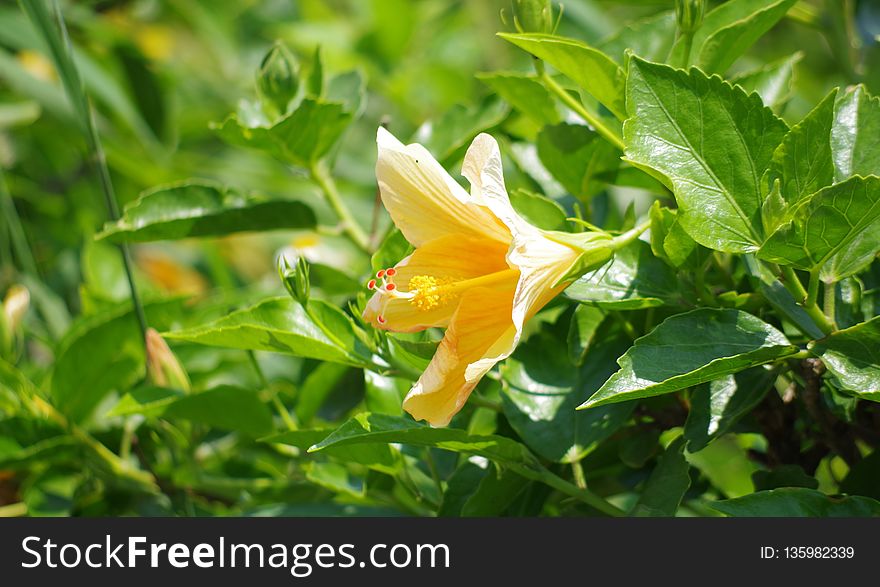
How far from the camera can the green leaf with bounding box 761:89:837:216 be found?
508 mm

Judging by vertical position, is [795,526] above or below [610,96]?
below

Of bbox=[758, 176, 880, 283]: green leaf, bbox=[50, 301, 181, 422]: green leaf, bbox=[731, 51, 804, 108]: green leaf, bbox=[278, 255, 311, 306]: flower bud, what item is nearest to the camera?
bbox=[758, 176, 880, 283]: green leaf

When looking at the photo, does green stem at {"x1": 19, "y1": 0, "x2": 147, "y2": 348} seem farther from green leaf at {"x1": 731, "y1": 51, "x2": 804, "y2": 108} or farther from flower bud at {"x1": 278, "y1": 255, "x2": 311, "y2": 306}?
green leaf at {"x1": 731, "y1": 51, "x2": 804, "y2": 108}

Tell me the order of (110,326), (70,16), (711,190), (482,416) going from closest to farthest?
(711,190) → (482,416) → (110,326) → (70,16)

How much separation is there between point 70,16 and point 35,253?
0.38 m

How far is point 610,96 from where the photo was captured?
61 cm

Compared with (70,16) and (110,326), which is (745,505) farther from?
(70,16)

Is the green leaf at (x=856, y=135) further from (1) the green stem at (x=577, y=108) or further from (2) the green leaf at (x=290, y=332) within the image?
(2) the green leaf at (x=290, y=332)

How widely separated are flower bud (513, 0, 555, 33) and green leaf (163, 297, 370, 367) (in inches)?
9.1

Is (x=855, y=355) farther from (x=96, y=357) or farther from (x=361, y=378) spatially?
(x=96, y=357)

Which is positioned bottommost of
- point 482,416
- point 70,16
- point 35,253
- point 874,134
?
point 482,416

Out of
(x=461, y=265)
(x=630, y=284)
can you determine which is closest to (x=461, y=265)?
(x=461, y=265)

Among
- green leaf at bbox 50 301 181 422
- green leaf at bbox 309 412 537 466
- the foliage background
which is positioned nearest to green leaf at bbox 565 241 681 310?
the foliage background

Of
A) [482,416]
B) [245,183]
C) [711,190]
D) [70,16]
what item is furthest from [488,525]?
[70,16]
